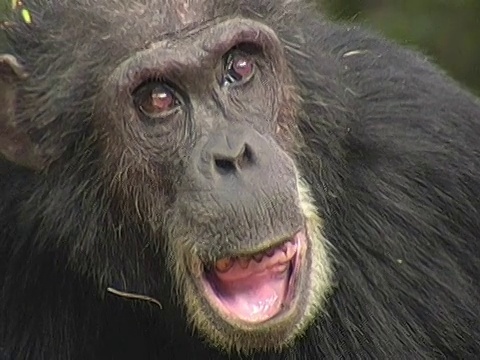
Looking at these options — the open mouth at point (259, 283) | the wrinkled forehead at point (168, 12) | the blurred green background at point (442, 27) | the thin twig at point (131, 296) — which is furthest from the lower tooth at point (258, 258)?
the blurred green background at point (442, 27)

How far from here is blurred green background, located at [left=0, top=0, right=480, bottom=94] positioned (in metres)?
8.94

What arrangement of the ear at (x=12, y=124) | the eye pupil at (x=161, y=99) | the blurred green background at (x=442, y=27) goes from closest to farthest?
the eye pupil at (x=161, y=99), the ear at (x=12, y=124), the blurred green background at (x=442, y=27)

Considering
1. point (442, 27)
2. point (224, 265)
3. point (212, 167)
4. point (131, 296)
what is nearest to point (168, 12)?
point (212, 167)

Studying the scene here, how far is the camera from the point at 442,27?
355 inches

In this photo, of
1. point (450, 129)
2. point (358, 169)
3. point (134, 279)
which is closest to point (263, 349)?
point (134, 279)

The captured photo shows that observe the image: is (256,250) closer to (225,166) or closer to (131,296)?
(225,166)

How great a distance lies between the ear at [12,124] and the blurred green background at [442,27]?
13.7ft

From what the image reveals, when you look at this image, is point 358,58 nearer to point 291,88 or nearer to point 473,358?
point 291,88

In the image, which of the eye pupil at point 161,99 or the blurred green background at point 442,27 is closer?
the eye pupil at point 161,99

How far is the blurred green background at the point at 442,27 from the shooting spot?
894 cm

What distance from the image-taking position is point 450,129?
18.5 ft

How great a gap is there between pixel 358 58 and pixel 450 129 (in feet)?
1.60

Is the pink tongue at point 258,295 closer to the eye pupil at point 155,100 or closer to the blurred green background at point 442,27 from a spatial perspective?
the eye pupil at point 155,100

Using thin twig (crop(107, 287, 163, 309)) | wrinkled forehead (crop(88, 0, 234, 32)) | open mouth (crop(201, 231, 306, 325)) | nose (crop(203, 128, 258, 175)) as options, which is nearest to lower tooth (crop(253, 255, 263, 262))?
open mouth (crop(201, 231, 306, 325))
